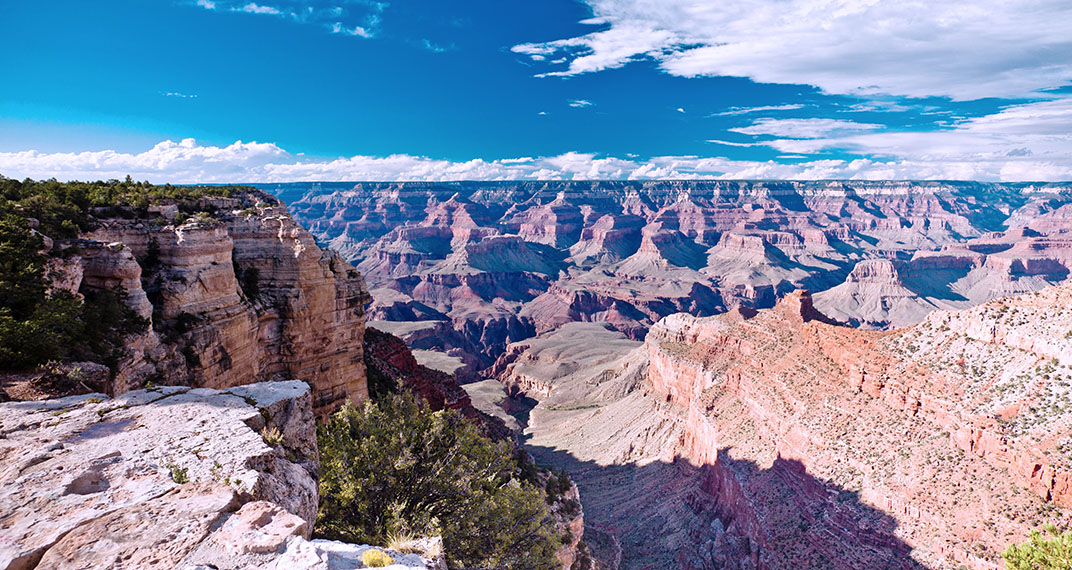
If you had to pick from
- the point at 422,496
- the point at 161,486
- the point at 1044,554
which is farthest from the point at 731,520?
the point at 161,486

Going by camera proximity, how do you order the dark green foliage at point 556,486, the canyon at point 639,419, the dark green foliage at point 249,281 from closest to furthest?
the canyon at point 639,419, the dark green foliage at point 249,281, the dark green foliage at point 556,486

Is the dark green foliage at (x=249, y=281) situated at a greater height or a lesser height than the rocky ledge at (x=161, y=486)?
greater

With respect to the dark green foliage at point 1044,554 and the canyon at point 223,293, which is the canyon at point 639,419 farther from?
the dark green foliage at point 1044,554

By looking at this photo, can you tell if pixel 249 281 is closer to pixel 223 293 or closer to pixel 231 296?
pixel 231 296

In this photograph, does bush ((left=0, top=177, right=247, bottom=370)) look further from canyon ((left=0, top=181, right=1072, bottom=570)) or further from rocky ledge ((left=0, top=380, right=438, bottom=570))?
rocky ledge ((left=0, top=380, right=438, bottom=570))

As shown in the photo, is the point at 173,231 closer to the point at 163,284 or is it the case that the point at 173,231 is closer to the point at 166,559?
the point at 163,284

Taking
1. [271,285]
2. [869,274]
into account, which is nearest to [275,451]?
[271,285]

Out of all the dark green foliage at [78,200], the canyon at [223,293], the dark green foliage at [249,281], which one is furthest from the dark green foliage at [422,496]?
the dark green foliage at [78,200]
